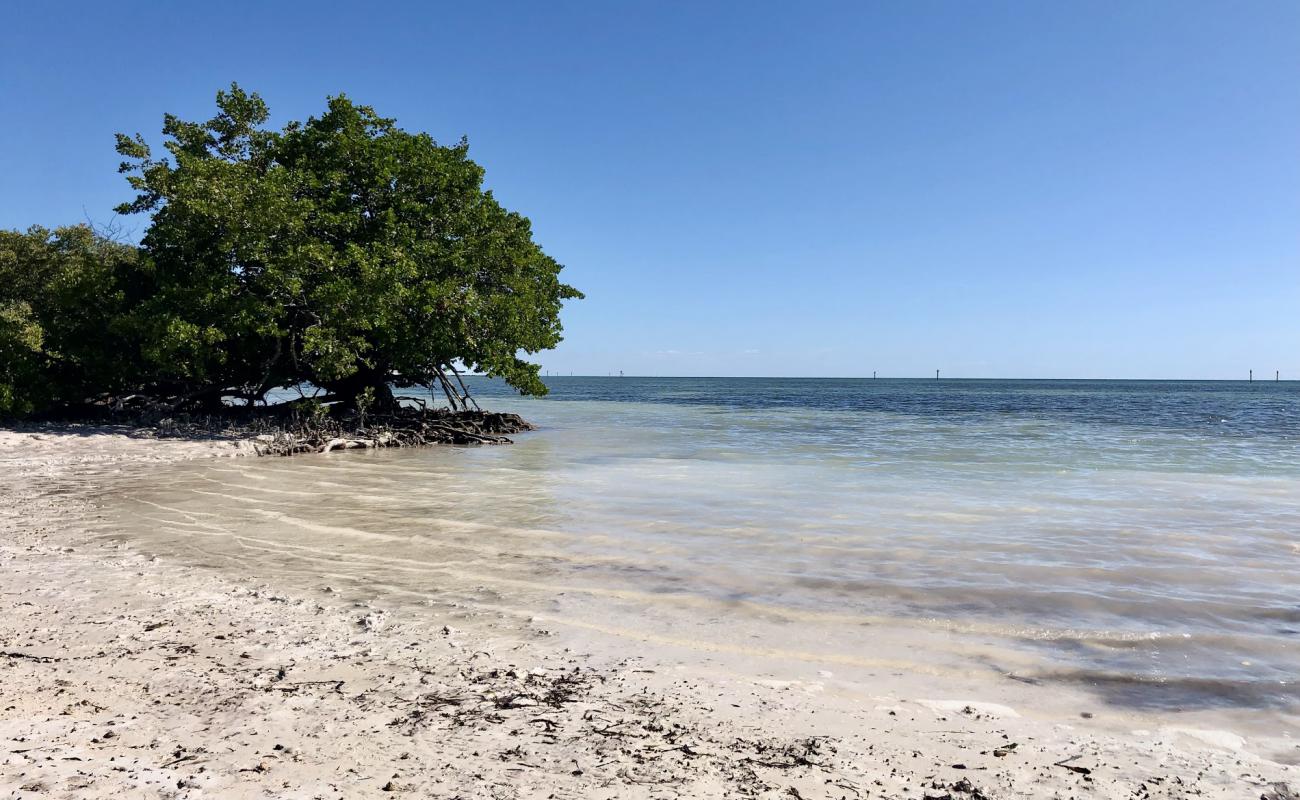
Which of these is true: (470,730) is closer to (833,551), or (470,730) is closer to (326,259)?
(833,551)

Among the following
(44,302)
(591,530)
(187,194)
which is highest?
(187,194)

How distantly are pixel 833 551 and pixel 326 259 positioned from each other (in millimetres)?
15490

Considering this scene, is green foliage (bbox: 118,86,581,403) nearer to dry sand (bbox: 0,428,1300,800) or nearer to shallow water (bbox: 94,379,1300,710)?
shallow water (bbox: 94,379,1300,710)

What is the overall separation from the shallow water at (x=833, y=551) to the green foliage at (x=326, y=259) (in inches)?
172

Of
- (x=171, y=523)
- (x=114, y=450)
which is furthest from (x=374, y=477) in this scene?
(x=114, y=450)

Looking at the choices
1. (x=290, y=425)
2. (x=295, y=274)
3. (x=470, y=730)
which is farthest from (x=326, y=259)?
(x=470, y=730)

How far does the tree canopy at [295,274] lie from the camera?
59.4 feet

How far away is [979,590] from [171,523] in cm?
942

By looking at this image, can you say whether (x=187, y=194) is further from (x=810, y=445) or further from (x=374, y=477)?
(x=810, y=445)

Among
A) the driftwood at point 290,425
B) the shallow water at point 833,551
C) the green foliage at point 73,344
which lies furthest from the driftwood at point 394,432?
the green foliage at point 73,344

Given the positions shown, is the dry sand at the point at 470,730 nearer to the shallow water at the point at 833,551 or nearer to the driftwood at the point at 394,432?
the shallow water at the point at 833,551

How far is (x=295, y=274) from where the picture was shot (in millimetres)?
18672

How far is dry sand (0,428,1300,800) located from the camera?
3201 millimetres

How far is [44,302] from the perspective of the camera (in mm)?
25031
